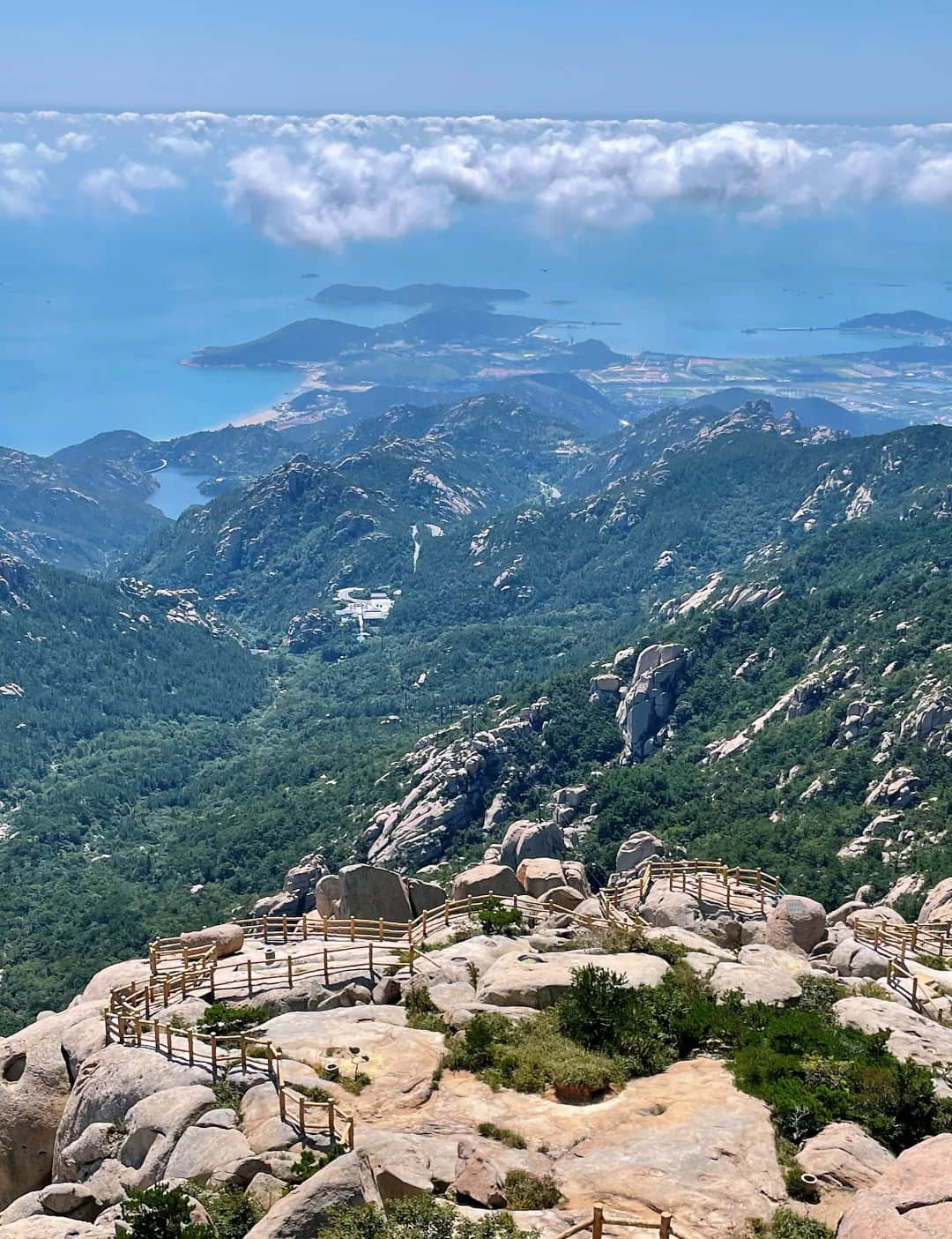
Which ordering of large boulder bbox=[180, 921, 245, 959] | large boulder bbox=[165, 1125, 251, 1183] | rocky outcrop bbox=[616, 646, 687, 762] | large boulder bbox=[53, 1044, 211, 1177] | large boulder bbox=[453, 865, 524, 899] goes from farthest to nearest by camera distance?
rocky outcrop bbox=[616, 646, 687, 762] → large boulder bbox=[453, 865, 524, 899] → large boulder bbox=[180, 921, 245, 959] → large boulder bbox=[53, 1044, 211, 1177] → large boulder bbox=[165, 1125, 251, 1183]

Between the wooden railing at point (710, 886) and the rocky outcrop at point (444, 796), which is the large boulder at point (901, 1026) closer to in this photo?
the wooden railing at point (710, 886)

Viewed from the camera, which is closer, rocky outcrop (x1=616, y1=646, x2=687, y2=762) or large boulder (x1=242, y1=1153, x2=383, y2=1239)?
large boulder (x1=242, y1=1153, x2=383, y2=1239)

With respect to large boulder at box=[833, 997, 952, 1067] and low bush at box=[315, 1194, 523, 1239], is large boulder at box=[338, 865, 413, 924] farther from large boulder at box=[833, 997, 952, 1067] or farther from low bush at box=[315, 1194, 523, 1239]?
low bush at box=[315, 1194, 523, 1239]

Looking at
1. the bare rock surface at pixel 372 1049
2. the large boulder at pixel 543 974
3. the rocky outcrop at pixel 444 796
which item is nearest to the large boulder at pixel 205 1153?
the bare rock surface at pixel 372 1049

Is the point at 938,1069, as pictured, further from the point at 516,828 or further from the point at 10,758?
the point at 10,758

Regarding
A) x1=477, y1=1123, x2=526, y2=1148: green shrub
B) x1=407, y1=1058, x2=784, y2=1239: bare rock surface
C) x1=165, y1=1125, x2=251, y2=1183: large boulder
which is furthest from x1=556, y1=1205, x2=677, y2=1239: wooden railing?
x1=165, y1=1125, x2=251, y2=1183: large boulder

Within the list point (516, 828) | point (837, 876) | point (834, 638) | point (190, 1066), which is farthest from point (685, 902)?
point (834, 638)
